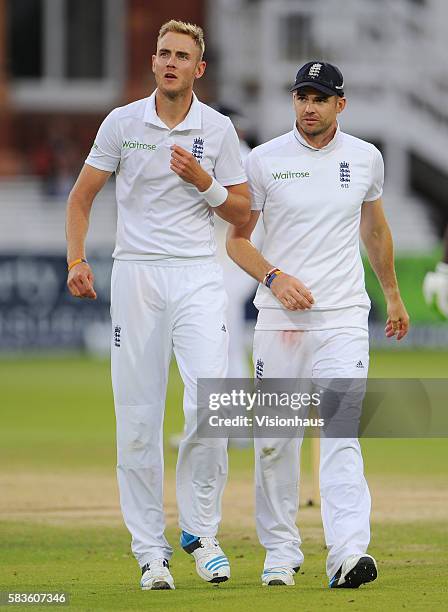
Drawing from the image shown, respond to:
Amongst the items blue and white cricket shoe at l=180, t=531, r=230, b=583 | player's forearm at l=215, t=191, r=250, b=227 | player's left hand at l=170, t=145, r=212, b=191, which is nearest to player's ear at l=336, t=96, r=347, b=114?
player's forearm at l=215, t=191, r=250, b=227

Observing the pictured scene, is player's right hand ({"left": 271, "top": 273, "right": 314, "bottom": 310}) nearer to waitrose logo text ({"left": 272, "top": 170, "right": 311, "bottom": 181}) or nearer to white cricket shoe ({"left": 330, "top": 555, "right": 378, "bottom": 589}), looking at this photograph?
waitrose logo text ({"left": 272, "top": 170, "right": 311, "bottom": 181})

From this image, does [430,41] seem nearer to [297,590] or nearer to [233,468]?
[233,468]

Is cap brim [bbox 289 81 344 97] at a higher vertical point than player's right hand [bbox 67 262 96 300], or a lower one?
higher

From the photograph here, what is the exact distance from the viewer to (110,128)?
7570 mm

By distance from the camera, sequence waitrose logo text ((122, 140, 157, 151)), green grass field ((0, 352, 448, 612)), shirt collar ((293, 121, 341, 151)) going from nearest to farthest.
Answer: green grass field ((0, 352, 448, 612)) → waitrose logo text ((122, 140, 157, 151)) → shirt collar ((293, 121, 341, 151))

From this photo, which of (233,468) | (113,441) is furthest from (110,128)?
(113,441)

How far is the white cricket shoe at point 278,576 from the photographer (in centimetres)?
743

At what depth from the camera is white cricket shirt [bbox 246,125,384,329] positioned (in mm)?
7543

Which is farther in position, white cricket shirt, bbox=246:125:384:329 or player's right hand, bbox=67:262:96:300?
white cricket shirt, bbox=246:125:384:329

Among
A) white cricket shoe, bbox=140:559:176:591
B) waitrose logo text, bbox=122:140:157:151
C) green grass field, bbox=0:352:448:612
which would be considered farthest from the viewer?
waitrose logo text, bbox=122:140:157:151

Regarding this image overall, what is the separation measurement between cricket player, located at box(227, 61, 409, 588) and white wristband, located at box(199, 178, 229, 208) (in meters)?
0.26

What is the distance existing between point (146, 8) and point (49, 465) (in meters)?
22.0

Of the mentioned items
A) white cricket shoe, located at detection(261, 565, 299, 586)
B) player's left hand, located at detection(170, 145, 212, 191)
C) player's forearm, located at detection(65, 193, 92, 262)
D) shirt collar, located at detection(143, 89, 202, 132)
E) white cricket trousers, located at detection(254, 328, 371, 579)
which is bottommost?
white cricket shoe, located at detection(261, 565, 299, 586)

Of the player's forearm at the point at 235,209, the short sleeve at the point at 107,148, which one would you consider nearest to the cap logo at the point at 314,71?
the player's forearm at the point at 235,209
